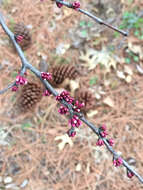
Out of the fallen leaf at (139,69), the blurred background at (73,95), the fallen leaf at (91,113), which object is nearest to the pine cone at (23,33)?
the blurred background at (73,95)

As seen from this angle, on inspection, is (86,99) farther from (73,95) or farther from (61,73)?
(61,73)

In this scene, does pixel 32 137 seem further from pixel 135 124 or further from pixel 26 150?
pixel 135 124

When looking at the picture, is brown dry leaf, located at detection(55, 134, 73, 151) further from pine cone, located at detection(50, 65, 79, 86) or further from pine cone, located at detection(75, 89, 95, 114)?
pine cone, located at detection(50, 65, 79, 86)

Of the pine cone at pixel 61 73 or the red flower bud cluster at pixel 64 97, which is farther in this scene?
the pine cone at pixel 61 73

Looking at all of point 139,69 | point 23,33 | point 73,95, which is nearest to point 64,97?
point 73,95

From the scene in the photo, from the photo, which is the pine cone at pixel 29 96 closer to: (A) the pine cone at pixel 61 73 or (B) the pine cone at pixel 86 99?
A: (A) the pine cone at pixel 61 73

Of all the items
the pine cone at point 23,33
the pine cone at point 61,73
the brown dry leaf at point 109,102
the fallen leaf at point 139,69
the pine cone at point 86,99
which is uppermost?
the pine cone at point 23,33

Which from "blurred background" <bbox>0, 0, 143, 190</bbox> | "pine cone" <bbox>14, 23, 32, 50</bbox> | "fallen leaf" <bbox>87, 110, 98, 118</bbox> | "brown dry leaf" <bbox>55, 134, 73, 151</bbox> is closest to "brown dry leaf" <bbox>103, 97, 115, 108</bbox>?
"blurred background" <bbox>0, 0, 143, 190</bbox>

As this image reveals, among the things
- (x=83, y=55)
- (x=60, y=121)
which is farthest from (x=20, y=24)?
(x=60, y=121)
